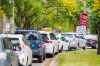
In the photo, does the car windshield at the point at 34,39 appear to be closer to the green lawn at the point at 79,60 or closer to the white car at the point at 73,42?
the green lawn at the point at 79,60

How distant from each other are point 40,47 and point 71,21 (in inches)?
2042

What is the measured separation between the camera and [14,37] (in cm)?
2045

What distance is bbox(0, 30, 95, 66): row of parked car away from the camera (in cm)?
1593

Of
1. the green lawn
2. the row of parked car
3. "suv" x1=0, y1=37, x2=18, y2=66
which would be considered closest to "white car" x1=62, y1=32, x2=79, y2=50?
the row of parked car

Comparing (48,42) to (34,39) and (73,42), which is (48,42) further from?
(73,42)

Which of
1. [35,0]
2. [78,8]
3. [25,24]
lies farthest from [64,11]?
[35,0]

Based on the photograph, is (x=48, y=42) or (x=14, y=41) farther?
(x=48, y=42)

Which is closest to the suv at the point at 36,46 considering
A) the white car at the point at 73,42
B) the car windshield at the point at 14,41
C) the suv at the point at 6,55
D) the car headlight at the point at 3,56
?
the car windshield at the point at 14,41

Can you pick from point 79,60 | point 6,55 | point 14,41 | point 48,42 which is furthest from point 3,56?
point 48,42

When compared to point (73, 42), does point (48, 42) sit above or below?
above

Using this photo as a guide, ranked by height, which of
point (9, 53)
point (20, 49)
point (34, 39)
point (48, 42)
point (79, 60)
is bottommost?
point (79, 60)

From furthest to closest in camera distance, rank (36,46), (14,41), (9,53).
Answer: (36,46) < (14,41) < (9,53)

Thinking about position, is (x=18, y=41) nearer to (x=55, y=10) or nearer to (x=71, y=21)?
(x=55, y=10)

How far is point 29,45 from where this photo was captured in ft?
77.3
